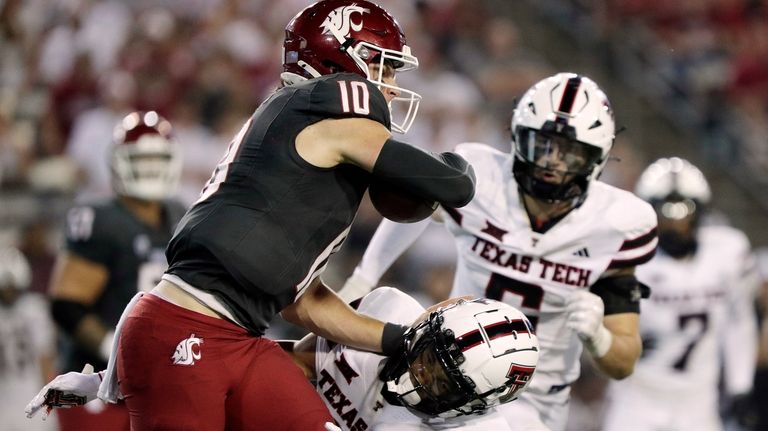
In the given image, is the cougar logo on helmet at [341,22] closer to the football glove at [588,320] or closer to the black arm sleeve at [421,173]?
the black arm sleeve at [421,173]

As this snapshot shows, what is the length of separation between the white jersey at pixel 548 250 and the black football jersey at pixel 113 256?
6.12 ft

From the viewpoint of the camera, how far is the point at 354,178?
11.4 ft

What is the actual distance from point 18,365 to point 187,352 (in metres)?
5.28

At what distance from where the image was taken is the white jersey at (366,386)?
372 cm

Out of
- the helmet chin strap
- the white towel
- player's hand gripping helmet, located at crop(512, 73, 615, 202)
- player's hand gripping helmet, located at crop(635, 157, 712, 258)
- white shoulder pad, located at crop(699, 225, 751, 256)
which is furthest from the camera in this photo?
white shoulder pad, located at crop(699, 225, 751, 256)

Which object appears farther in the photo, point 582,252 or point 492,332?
point 582,252

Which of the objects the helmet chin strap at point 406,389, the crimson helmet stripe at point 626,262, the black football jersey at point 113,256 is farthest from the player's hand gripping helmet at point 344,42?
the black football jersey at point 113,256

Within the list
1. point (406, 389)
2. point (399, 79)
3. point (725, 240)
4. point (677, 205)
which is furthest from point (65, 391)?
point (399, 79)

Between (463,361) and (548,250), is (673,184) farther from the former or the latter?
(463,361)

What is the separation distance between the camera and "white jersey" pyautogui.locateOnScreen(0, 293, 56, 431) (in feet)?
26.4

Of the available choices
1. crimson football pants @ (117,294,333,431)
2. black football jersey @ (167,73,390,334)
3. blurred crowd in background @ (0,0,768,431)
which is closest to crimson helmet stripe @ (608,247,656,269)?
black football jersey @ (167,73,390,334)

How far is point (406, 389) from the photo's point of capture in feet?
11.8

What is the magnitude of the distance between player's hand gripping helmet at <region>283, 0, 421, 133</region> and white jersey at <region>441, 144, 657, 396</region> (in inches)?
33.2

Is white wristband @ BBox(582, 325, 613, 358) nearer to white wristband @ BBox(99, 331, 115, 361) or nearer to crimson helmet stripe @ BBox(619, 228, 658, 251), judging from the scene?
crimson helmet stripe @ BBox(619, 228, 658, 251)
